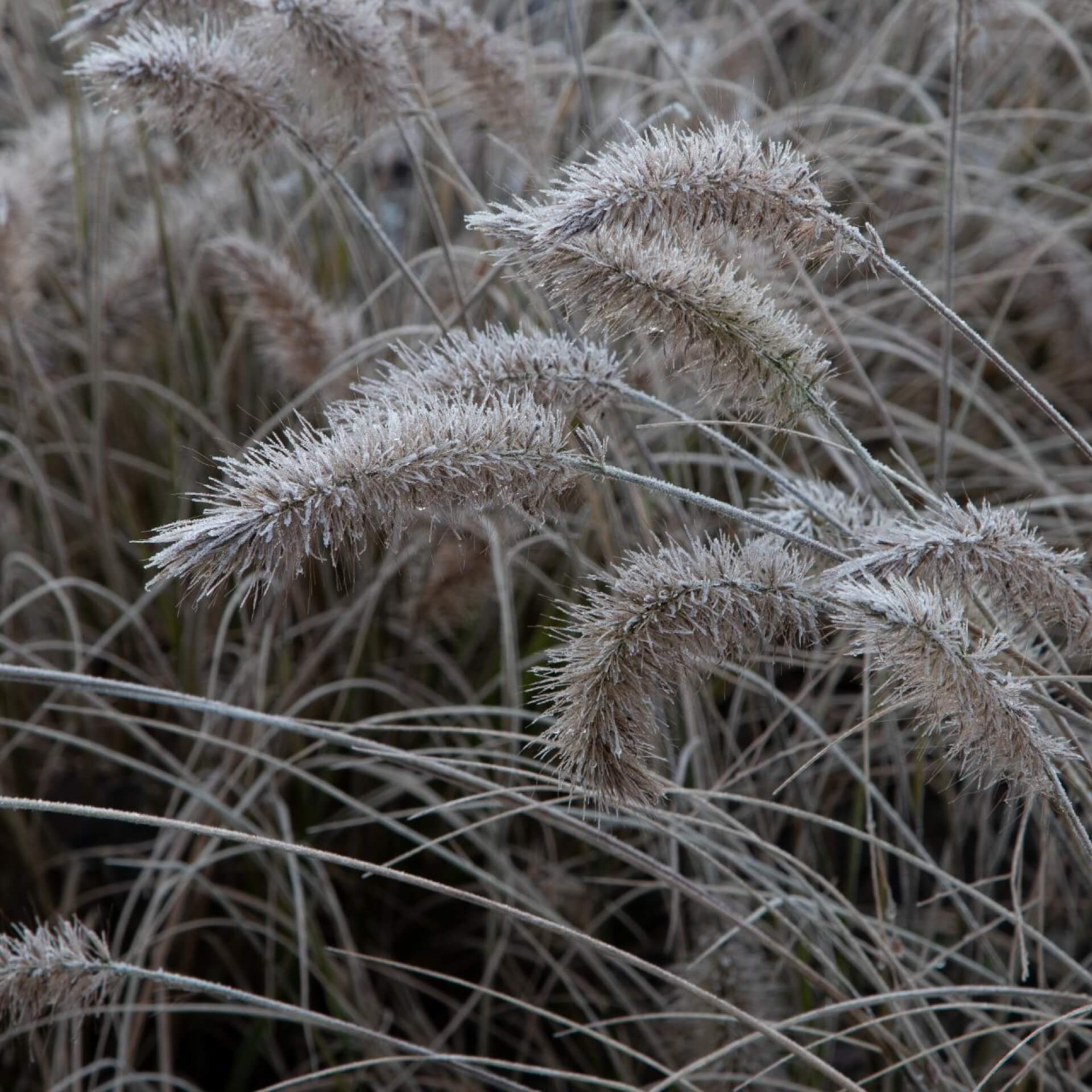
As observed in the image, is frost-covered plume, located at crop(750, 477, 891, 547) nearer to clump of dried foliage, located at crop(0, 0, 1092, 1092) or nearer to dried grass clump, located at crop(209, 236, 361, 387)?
clump of dried foliage, located at crop(0, 0, 1092, 1092)

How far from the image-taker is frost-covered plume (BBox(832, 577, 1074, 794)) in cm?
88

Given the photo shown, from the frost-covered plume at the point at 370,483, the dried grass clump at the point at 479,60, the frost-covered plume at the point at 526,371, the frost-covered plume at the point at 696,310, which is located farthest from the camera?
the dried grass clump at the point at 479,60

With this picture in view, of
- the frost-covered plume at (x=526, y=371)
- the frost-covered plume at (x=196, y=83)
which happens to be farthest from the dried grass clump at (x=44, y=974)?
the frost-covered plume at (x=196, y=83)

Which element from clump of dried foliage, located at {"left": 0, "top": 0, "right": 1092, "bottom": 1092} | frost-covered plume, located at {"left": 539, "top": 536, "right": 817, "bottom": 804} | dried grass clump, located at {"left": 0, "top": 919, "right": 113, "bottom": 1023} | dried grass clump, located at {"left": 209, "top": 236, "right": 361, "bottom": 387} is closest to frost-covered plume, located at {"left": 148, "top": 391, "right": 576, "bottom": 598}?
clump of dried foliage, located at {"left": 0, "top": 0, "right": 1092, "bottom": 1092}

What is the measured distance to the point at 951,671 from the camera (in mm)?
894

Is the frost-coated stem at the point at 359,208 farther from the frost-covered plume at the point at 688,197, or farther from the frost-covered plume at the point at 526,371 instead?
the frost-covered plume at the point at 688,197

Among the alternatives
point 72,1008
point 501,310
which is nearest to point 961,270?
point 501,310

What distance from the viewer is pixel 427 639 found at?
6.66ft

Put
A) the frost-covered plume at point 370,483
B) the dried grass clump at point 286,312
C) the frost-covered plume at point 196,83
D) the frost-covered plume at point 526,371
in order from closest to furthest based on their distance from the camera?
the frost-covered plume at point 370,483
the frost-covered plume at point 526,371
the frost-covered plume at point 196,83
the dried grass clump at point 286,312

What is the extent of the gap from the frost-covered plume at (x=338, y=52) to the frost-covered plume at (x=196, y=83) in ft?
0.11

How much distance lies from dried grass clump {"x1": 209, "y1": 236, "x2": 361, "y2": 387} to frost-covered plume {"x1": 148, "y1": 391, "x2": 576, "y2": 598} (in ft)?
2.59

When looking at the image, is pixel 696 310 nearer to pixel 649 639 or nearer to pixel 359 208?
pixel 649 639

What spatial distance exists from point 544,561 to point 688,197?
1310 millimetres

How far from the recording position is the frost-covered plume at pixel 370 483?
2.85 feet
